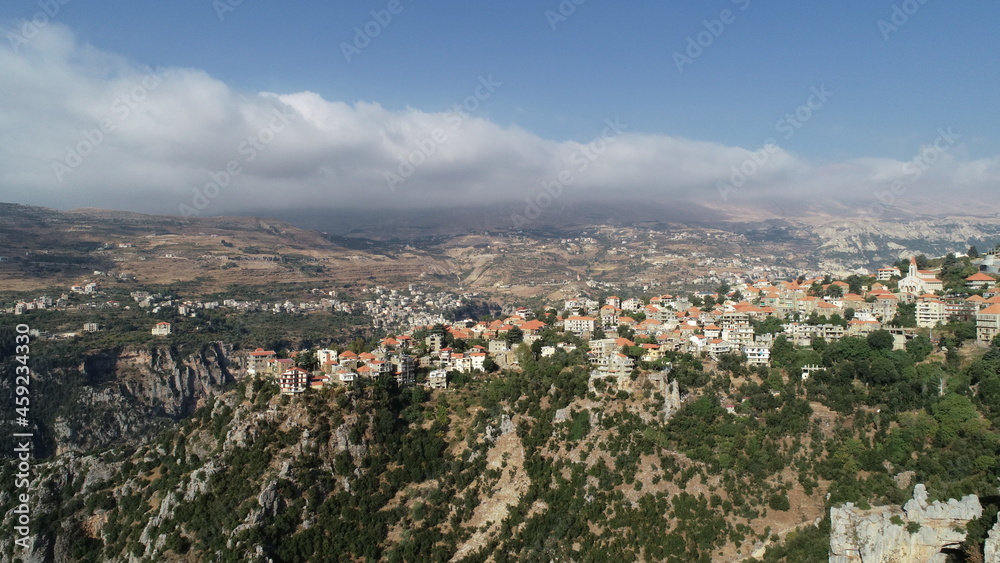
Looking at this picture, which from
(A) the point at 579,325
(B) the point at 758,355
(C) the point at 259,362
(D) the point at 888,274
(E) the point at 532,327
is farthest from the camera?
(D) the point at 888,274

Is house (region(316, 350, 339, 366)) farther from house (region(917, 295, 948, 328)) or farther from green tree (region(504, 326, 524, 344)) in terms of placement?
house (region(917, 295, 948, 328))

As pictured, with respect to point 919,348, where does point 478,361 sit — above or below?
below

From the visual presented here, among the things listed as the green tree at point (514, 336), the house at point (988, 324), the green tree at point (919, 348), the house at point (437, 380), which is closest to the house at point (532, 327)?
the green tree at point (514, 336)

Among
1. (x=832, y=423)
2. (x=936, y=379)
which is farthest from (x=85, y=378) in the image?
(x=936, y=379)

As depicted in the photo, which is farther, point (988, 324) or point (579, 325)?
point (579, 325)

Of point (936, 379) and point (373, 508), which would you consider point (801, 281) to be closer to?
point (936, 379)

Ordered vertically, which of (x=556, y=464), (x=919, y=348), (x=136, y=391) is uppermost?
(x=919, y=348)

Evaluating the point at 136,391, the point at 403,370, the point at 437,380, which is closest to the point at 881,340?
the point at 437,380

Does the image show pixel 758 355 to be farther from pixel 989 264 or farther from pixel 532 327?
pixel 989 264
